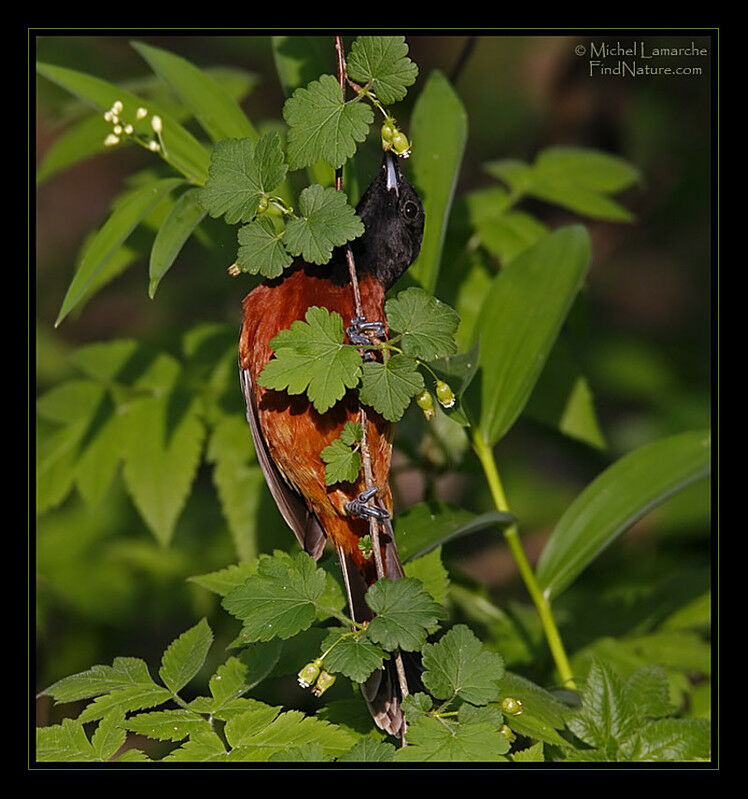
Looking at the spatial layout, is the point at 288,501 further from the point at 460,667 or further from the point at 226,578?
the point at 460,667

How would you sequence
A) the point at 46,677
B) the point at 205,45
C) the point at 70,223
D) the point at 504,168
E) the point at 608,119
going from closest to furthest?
the point at 504,168, the point at 46,677, the point at 608,119, the point at 205,45, the point at 70,223

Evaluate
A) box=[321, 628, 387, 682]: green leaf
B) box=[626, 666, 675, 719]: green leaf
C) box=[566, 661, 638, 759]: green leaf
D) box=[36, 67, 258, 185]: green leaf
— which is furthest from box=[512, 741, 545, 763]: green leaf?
box=[36, 67, 258, 185]: green leaf

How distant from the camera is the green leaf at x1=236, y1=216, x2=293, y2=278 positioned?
4.98ft

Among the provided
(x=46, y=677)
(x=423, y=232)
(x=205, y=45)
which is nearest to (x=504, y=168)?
(x=423, y=232)

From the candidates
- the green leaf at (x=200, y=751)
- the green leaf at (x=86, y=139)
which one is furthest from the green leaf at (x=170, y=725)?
the green leaf at (x=86, y=139)

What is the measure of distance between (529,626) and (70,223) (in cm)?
495

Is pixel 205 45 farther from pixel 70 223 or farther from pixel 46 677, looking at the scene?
pixel 46 677

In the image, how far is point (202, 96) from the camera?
2271mm

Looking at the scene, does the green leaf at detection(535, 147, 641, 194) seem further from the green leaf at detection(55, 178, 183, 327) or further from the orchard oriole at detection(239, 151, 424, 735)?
the green leaf at detection(55, 178, 183, 327)

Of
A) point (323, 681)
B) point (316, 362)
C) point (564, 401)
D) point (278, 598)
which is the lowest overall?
point (323, 681)

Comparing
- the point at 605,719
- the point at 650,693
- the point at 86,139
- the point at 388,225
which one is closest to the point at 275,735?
the point at 605,719

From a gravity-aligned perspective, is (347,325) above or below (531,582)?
above

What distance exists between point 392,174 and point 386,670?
100 cm

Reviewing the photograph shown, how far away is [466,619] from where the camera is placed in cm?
256
